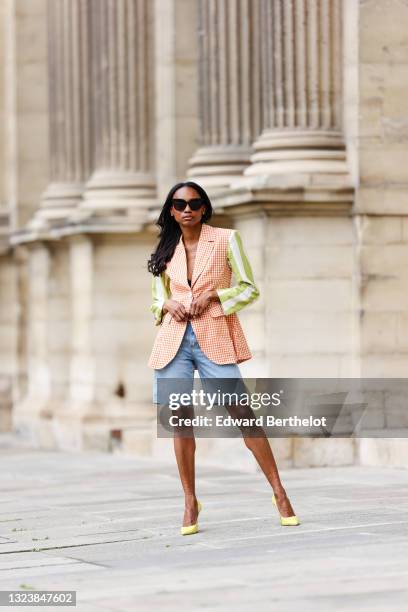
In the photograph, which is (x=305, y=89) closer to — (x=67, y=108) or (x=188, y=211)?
(x=188, y=211)

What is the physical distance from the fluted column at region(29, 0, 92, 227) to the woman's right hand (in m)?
11.3

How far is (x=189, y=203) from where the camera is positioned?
33.7 ft

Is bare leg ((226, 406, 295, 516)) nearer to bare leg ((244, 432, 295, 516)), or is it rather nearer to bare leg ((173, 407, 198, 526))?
bare leg ((244, 432, 295, 516))

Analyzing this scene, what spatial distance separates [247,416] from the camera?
10039 mm

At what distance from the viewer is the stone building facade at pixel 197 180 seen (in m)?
15.0

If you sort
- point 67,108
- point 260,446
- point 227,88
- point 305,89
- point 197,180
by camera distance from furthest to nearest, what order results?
point 67,108, point 197,180, point 227,88, point 305,89, point 260,446

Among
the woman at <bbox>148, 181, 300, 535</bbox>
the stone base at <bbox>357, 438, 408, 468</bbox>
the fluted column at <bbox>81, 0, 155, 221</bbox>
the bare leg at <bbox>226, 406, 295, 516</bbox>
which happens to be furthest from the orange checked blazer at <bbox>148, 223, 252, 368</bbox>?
the fluted column at <bbox>81, 0, 155, 221</bbox>

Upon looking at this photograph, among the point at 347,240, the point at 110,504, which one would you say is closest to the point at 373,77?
the point at 347,240

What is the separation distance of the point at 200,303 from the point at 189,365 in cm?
36

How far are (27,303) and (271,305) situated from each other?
1040cm

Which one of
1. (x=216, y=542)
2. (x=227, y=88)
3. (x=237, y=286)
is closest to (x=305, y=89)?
(x=227, y=88)

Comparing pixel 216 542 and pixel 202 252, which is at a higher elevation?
pixel 202 252

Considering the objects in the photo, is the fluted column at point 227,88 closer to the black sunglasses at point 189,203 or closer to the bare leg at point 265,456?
the black sunglasses at point 189,203

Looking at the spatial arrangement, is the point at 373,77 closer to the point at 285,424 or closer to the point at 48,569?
the point at 285,424
